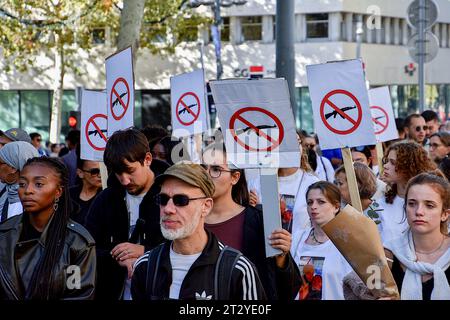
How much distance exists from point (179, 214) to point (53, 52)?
4272cm

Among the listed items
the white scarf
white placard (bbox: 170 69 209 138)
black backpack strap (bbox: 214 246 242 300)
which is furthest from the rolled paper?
white placard (bbox: 170 69 209 138)

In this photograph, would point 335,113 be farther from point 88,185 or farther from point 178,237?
point 178,237

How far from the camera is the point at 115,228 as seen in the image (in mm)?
7062

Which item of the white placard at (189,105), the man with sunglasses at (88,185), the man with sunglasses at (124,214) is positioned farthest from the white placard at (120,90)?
the white placard at (189,105)

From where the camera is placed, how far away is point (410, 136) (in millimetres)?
14430

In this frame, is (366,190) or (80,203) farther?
(80,203)

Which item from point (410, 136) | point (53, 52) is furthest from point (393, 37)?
point (410, 136)

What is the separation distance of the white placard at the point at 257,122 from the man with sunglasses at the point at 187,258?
3.06 feet

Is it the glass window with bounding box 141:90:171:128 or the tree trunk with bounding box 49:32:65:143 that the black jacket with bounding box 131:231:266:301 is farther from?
the glass window with bounding box 141:90:171:128

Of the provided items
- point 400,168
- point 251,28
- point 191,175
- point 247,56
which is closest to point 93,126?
A: point 400,168

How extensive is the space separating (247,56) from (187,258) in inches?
1771

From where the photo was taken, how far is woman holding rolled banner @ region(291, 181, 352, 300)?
23.2 ft

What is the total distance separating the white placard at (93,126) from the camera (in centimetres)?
948
